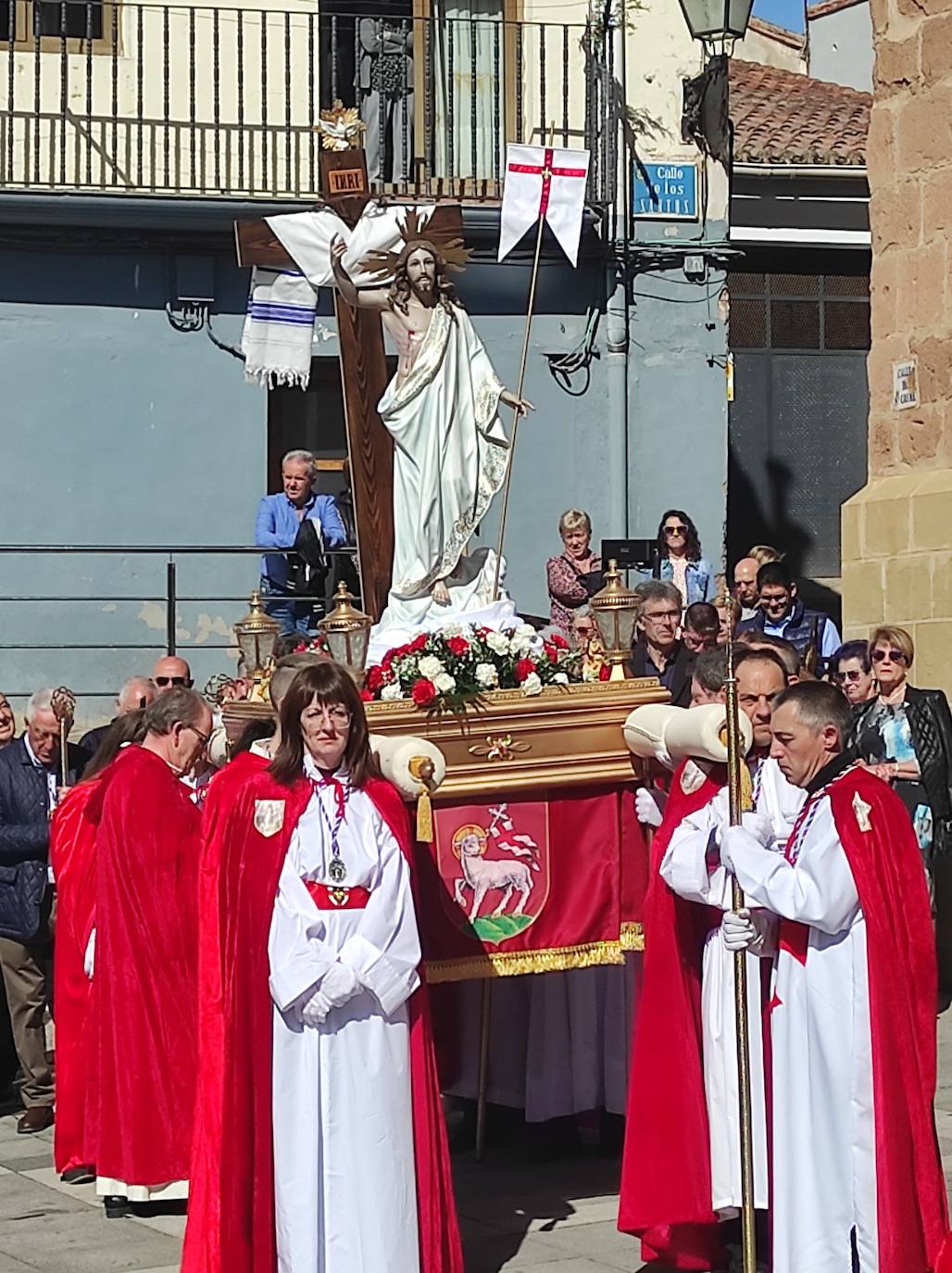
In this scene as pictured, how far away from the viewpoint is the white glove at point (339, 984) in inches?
234

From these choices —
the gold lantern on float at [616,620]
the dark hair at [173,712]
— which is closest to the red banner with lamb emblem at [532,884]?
the gold lantern on float at [616,620]

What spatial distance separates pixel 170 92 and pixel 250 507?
277 cm

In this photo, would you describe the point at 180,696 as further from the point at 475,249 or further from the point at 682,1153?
the point at 475,249

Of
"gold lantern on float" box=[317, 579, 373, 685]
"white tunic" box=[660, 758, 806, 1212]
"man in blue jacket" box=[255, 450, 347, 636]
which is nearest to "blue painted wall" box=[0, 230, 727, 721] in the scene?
"man in blue jacket" box=[255, 450, 347, 636]

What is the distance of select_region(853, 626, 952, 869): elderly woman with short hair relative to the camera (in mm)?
10039

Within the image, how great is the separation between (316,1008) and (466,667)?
5.00 feet

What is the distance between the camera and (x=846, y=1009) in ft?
19.6

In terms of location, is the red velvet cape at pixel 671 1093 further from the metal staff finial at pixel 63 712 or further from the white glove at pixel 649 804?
the metal staff finial at pixel 63 712

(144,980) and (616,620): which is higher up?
(616,620)

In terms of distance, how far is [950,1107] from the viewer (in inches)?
347

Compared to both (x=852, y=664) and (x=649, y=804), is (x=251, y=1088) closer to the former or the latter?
(x=649, y=804)

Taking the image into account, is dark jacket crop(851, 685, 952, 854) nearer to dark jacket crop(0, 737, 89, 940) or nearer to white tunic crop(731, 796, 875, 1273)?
dark jacket crop(0, 737, 89, 940)

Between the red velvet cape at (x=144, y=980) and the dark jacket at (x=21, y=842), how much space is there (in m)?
1.51

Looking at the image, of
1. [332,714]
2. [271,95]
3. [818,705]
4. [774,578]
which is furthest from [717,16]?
[332,714]
